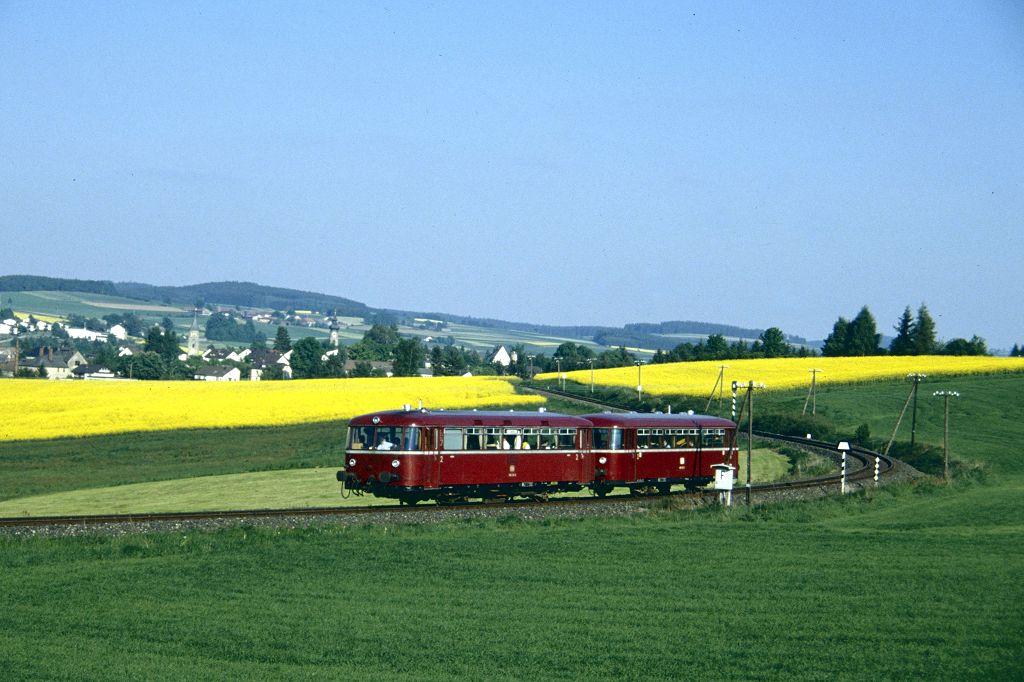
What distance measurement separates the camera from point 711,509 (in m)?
38.1

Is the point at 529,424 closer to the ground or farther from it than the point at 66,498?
farther from it

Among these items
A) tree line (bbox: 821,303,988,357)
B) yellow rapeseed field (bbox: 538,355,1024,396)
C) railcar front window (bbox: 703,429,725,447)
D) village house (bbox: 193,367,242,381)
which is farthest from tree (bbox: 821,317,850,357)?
railcar front window (bbox: 703,429,725,447)

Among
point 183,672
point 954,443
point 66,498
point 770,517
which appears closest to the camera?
point 183,672

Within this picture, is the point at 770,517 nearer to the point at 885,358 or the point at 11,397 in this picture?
the point at 11,397

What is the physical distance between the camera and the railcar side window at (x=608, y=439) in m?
42.4

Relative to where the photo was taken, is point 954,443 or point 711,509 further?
point 954,443

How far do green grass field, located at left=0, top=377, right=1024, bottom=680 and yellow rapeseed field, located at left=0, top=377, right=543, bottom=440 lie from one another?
4776 cm

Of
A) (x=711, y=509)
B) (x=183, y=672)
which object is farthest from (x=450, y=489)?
(x=183, y=672)

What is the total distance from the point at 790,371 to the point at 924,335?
52.7m

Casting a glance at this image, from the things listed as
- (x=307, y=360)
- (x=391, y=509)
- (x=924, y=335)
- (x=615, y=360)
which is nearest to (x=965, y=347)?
(x=924, y=335)

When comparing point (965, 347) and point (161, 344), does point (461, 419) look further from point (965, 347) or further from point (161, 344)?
point (161, 344)

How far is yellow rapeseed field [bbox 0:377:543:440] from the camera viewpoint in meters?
74.7

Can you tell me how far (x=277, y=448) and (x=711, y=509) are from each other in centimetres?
3399

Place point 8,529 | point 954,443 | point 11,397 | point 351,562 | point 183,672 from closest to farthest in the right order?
point 183,672 → point 351,562 → point 8,529 → point 954,443 → point 11,397
